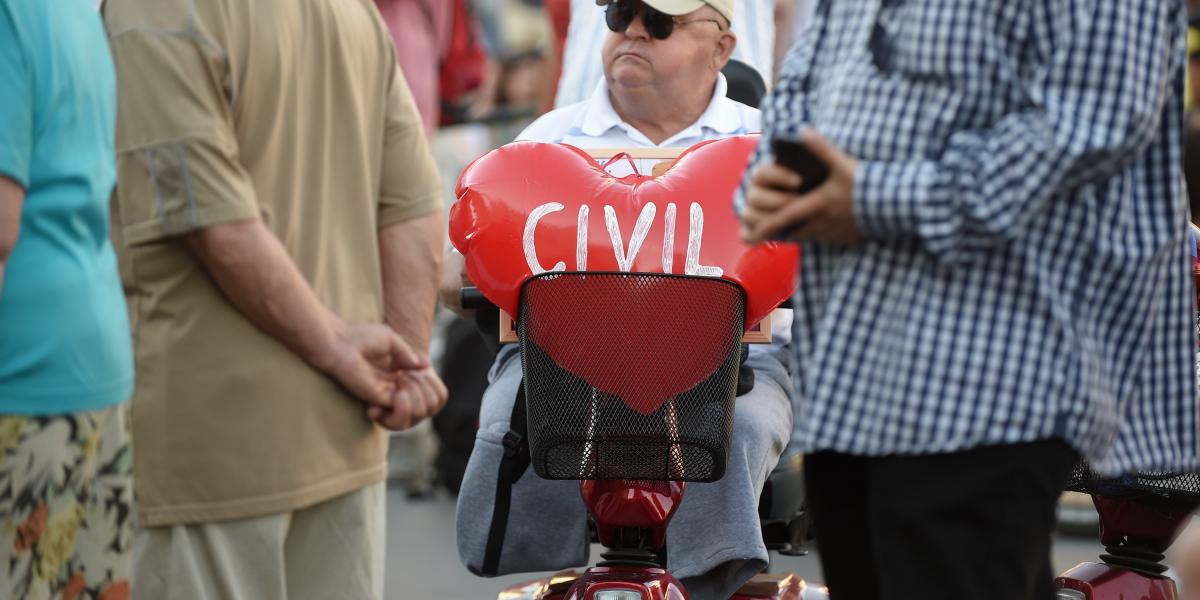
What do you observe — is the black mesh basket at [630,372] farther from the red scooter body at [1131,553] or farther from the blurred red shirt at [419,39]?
the blurred red shirt at [419,39]

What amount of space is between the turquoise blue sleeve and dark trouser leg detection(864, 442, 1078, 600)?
1284 mm

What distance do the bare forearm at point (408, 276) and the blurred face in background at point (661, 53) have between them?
52.4 inches

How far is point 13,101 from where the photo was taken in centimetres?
246

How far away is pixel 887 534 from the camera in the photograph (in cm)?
215

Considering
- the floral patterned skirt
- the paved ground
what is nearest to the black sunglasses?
the paved ground

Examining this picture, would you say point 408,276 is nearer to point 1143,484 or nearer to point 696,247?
point 696,247

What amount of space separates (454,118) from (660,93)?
11.0 ft

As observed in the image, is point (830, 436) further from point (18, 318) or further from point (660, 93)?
point (660, 93)

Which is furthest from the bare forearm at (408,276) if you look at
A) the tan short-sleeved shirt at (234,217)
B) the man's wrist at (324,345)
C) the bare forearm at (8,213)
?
the bare forearm at (8,213)

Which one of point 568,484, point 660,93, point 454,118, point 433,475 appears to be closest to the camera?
point 568,484

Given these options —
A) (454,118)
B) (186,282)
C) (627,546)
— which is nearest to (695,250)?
(627,546)

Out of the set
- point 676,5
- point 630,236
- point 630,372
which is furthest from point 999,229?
point 676,5

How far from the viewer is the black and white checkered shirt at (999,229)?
6.73 ft

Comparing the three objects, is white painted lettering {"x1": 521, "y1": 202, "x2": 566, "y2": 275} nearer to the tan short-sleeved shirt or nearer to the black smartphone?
the tan short-sleeved shirt
